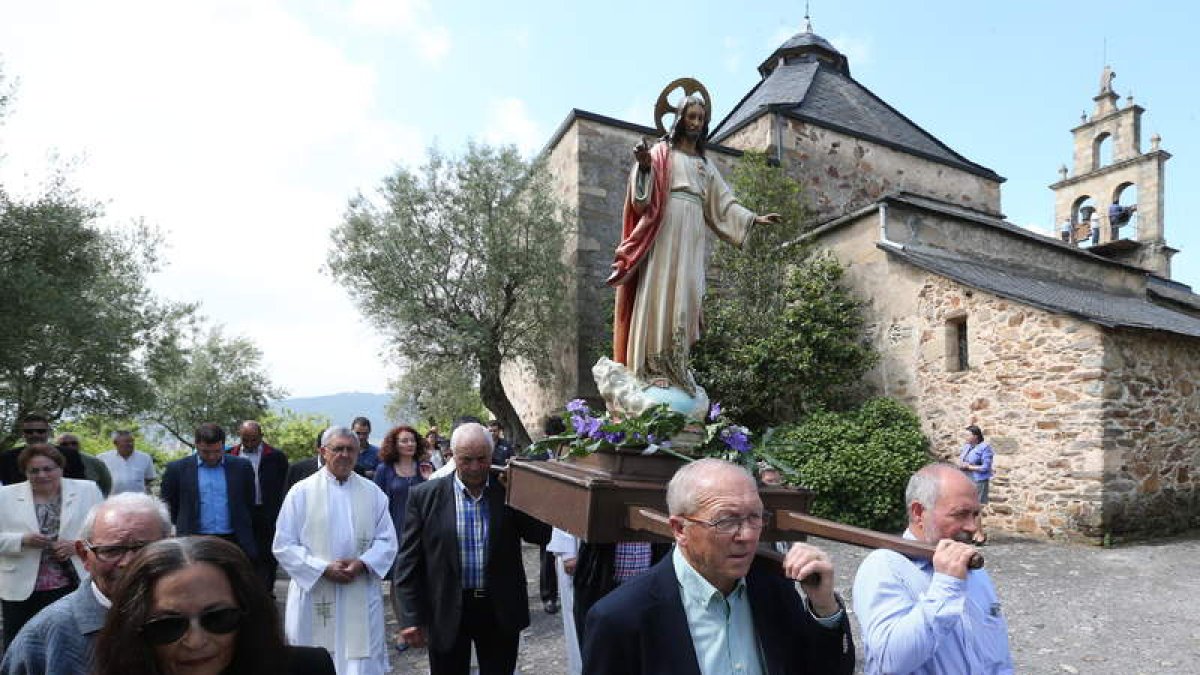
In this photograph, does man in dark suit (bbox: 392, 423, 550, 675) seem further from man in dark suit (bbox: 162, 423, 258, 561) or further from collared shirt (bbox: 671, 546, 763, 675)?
man in dark suit (bbox: 162, 423, 258, 561)

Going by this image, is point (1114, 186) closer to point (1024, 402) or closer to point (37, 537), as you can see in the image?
point (1024, 402)

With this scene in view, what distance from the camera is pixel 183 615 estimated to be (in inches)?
59.1

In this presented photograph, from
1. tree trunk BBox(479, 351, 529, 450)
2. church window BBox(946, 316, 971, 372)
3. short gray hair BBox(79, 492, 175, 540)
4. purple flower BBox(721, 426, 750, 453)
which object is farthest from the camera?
tree trunk BBox(479, 351, 529, 450)

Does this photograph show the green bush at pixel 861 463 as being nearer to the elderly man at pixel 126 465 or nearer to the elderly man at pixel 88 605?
the elderly man at pixel 126 465

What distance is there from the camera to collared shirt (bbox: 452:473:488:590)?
3689 millimetres

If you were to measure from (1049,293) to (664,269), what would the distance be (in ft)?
37.2

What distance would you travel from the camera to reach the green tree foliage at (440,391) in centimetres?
1558

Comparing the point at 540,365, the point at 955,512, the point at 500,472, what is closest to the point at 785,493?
the point at 955,512

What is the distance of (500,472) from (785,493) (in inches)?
69.7

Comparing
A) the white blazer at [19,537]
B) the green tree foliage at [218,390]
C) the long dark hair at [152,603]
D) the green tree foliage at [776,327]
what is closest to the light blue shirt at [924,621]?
the long dark hair at [152,603]

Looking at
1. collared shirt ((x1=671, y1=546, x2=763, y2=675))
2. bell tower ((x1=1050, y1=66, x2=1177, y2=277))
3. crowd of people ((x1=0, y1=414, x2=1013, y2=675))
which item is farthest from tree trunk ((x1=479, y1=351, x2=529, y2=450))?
bell tower ((x1=1050, y1=66, x2=1177, y2=277))

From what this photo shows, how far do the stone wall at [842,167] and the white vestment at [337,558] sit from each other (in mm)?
14778

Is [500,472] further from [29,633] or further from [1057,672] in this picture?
[1057,672]

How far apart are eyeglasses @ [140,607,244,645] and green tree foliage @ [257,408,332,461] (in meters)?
18.4
